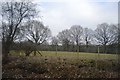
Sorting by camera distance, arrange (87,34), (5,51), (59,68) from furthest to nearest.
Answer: (87,34)
(5,51)
(59,68)

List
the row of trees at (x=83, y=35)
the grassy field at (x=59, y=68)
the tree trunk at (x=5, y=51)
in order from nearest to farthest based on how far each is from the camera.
Answer: the grassy field at (x=59, y=68) → the tree trunk at (x=5, y=51) → the row of trees at (x=83, y=35)

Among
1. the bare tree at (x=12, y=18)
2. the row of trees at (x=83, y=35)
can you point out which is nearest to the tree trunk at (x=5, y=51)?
the bare tree at (x=12, y=18)

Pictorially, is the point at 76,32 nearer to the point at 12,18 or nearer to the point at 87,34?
the point at 87,34

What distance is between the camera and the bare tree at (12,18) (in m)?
18.4

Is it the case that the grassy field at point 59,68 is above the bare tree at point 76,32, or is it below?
below

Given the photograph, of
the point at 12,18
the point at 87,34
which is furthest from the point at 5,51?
the point at 87,34

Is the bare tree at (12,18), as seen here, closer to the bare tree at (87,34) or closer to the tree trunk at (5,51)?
the tree trunk at (5,51)

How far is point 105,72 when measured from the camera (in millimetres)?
15922

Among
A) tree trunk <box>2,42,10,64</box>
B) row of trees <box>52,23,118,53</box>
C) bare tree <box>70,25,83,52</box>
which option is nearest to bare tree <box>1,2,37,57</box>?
tree trunk <box>2,42,10,64</box>

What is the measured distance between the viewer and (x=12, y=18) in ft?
64.3

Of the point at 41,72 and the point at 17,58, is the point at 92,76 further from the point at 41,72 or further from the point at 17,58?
the point at 17,58

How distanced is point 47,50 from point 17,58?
30.0 ft

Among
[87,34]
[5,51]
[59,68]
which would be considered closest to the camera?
[59,68]

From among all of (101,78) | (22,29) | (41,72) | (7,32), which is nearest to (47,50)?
(22,29)
